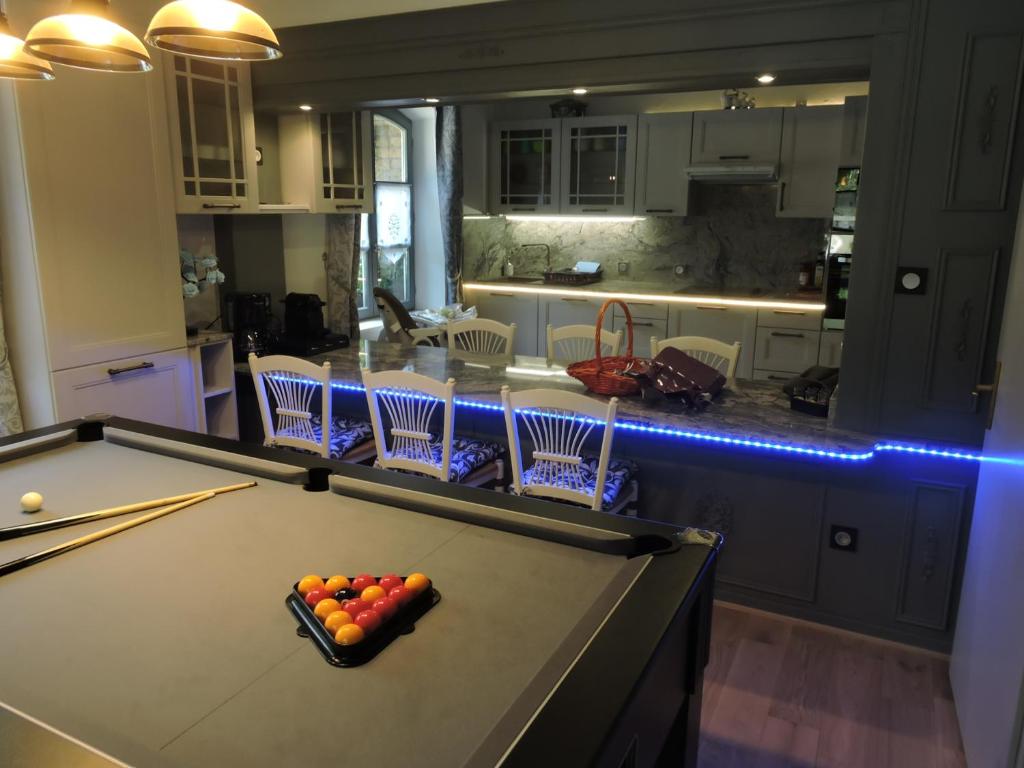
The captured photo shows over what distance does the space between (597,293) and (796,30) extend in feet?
10.4

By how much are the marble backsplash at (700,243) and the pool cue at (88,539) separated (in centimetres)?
476

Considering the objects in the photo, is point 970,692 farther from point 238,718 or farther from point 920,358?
point 238,718

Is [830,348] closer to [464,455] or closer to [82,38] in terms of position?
[464,455]

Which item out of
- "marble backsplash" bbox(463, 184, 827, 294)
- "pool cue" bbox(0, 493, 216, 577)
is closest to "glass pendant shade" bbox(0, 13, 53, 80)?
"pool cue" bbox(0, 493, 216, 577)

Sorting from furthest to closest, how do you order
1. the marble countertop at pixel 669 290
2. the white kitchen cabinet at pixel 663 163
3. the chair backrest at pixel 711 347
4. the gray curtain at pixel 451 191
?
the gray curtain at pixel 451 191
the white kitchen cabinet at pixel 663 163
the marble countertop at pixel 669 290
the chair backrest at pixel 711 347

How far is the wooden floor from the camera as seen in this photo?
Result: 2.18 meters

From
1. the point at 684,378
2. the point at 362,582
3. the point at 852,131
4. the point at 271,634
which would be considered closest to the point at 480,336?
the point at 684,378

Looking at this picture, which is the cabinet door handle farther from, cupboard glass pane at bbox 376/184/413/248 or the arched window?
cupboard glass pane at bbox 376/184/413/248

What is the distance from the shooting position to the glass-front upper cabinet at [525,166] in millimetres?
5922

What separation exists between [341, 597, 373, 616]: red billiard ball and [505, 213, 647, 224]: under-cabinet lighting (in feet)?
16.6

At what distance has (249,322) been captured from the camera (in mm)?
4109

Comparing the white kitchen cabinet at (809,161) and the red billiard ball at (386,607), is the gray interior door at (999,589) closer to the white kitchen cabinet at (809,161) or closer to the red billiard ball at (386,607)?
the red billiard ball at (386,607)

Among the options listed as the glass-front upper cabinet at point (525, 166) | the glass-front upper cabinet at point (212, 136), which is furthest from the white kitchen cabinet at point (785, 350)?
the glass-front upper cabinet at point (212, 136)

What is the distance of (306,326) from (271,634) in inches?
126
